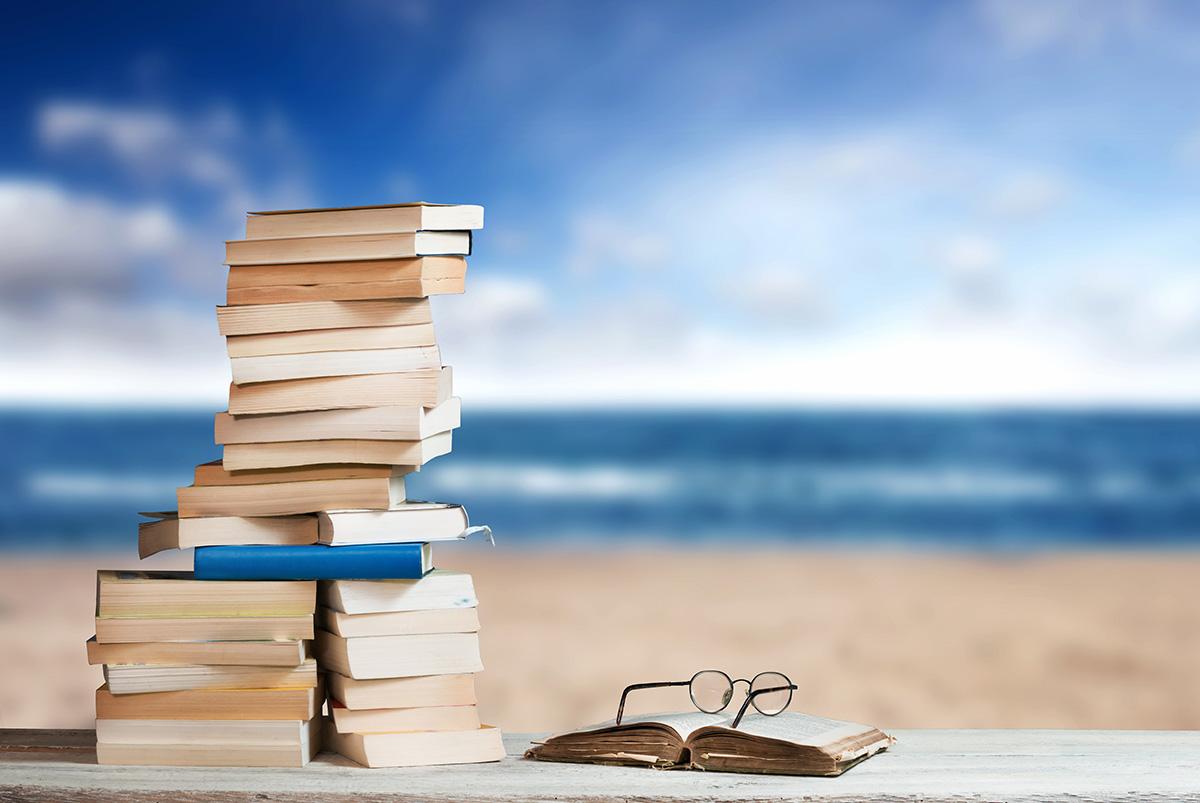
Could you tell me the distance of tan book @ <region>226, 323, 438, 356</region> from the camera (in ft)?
7.04

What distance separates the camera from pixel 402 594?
2.11 m

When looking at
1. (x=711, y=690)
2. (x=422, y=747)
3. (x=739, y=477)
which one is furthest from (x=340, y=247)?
(x=739, y=477)

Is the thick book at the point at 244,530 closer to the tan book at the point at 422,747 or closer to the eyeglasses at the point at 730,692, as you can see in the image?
the tan book at the point at 422,747

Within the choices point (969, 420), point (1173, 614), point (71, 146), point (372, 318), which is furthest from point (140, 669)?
point (969, 420)

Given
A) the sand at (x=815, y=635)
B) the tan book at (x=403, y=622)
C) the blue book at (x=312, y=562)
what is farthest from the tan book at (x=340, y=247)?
the sand at (x=815, y=635)

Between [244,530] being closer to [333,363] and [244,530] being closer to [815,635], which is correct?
[333,363]

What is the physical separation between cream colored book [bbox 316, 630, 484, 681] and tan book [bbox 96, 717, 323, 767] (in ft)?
0.42

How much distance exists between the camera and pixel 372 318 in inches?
84.5

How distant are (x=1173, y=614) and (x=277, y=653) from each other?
7.21m

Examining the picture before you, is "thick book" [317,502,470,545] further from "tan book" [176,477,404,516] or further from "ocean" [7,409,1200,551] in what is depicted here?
"ocean" [7,409,1200,551]

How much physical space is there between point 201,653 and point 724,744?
0.86 metres

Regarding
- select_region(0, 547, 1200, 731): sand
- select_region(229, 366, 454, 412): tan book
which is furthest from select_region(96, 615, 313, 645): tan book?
select_region(0, 547, 1200, 731): sand

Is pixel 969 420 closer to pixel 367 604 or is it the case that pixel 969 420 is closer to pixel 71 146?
pixel 71 146

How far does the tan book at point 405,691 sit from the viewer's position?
6.88 feet
